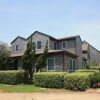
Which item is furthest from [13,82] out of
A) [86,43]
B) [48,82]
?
[86,43]

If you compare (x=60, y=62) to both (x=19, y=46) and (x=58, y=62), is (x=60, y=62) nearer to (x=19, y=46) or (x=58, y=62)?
(x=58, y=62)

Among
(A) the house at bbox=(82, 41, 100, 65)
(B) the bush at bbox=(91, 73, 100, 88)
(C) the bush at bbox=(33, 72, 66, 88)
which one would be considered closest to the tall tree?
(C) the bush at bbox=(33, 72, 66, 88)

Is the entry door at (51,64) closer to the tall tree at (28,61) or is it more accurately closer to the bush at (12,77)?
the tall tree at (28,61)

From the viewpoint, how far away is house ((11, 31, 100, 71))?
33.0 metres

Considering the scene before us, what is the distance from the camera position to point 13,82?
29.6 meters

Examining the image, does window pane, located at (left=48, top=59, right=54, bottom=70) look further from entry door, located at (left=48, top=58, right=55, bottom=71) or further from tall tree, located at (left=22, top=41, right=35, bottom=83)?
tall tree, located at (left=22, top=41, right=35, bottom=83)

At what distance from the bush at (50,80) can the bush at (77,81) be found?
86 cm

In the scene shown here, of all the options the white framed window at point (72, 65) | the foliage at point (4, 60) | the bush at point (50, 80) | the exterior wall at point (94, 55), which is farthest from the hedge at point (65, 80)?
the exterior wall at point (94, 55)

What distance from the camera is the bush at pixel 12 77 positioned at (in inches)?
1164

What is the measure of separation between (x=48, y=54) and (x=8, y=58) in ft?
21.6

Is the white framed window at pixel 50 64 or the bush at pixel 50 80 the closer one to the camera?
the bush at pixel 50 80

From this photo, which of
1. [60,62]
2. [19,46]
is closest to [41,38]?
[19,46]

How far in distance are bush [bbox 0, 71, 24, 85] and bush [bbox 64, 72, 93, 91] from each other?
7.45m
